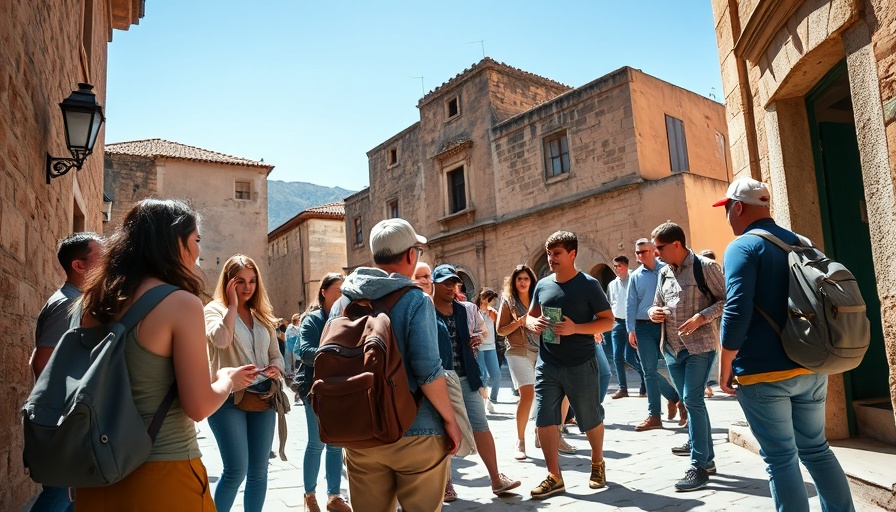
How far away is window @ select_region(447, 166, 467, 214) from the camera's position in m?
22.1

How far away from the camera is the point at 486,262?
20516 millimetres

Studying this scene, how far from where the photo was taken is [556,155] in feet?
59.9

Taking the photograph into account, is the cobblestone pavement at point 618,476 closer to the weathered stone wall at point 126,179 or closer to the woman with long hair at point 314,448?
the woman with long hair at point 314,448

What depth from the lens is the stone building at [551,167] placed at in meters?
15.8

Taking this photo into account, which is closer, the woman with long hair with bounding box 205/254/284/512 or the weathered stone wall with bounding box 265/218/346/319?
the woman with long hair with bounding box 205/254/284/512

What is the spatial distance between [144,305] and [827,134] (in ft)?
18.5

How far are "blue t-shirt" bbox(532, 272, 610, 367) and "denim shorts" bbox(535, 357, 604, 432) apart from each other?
0.20 ft

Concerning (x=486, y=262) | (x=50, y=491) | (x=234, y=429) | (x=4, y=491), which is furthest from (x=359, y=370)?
(x=486, y=262)

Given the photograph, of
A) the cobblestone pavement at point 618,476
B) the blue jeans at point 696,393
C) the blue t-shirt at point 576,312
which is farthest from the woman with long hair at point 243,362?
the blue jeans at point 696,393

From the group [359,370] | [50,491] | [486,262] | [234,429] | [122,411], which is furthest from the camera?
[486,262]

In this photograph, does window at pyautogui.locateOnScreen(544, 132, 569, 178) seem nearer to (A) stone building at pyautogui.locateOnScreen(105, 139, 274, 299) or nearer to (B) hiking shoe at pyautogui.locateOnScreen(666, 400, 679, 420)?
(B) hiking shoe at pyautogui.locateOnScreen(666, 400, 679, 420)

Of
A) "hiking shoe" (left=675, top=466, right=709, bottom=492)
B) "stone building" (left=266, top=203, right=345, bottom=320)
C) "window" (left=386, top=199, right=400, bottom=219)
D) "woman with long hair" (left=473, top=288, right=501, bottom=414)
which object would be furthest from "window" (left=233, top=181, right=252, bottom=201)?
"hiking shoe" (left=675, top=466, right=709, bottom=492)

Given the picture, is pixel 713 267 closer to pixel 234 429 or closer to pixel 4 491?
pixel 234 429

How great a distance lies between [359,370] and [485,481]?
3.16 metres
